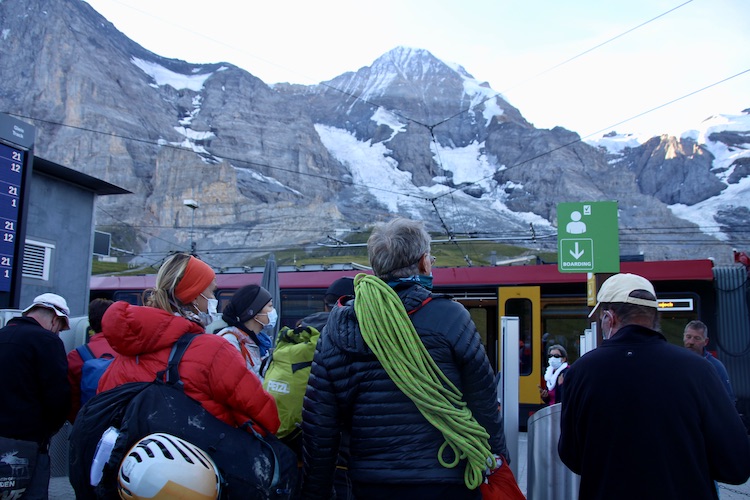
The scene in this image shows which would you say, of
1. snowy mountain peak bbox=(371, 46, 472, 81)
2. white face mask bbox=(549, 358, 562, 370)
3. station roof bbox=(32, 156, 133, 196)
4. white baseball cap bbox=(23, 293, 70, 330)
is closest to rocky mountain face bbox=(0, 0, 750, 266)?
snowy mountain peak bbox=(371, 46, 472, 81)

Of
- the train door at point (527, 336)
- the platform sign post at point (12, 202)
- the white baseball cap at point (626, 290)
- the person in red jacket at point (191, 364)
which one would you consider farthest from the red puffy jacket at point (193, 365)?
the train door at point (527, 336)

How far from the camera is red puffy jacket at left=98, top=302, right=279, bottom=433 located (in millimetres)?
2422

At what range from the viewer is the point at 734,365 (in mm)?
10547

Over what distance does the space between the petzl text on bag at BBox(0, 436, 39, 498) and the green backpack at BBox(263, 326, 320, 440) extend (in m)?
1.41

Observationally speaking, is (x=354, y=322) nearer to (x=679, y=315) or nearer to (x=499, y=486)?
(x=499, y=486)

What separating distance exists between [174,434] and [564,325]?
33.8ft

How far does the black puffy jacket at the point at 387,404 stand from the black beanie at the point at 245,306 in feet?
3.86

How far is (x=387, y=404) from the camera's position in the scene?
2.34 m

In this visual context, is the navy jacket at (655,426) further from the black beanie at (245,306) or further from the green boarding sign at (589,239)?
the green boarding sign at (589,239)

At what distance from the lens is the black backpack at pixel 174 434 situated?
2260 mm

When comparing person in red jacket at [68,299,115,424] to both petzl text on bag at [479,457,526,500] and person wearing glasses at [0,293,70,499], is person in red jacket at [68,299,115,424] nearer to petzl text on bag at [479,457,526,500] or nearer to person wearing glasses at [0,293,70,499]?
person wearing glasses at [0,293,70,499]

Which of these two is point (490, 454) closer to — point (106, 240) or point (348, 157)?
point (106, 240)

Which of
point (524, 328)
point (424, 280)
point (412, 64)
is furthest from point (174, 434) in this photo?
point (412, 64)

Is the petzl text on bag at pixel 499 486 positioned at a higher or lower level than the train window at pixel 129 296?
lower
